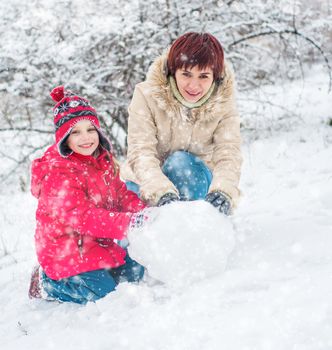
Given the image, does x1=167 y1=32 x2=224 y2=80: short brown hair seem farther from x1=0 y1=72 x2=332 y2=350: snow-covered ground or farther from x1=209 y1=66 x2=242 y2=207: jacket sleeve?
x1=0 y1=72 x2=332 y2=350: snow-covered ground

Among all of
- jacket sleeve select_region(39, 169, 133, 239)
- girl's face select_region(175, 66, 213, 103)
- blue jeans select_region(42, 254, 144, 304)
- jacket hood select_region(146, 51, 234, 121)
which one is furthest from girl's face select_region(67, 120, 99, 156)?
blue jeans select_region(42, 254, 144, 304)

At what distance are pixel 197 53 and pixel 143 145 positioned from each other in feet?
2.20

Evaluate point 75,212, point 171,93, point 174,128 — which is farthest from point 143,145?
point 75,212

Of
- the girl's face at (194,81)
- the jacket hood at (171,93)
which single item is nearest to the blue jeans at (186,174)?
the jacket hood at (171,93)

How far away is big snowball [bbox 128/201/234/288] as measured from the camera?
209cm

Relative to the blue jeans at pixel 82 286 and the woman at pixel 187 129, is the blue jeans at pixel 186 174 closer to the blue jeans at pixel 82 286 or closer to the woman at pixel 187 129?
the woman at pixel 187 129

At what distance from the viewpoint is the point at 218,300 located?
74.5 inches

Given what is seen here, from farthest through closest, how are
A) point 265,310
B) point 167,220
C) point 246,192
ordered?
point 246,192
point 167,220
point 265,310

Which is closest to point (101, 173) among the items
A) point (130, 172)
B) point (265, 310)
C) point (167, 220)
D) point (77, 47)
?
point (130, 172)

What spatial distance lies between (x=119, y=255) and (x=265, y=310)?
1.15 m

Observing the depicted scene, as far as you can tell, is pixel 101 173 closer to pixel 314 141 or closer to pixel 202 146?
pixel 202 146

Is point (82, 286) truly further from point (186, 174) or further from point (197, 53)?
point (197, 53)

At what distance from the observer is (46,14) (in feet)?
16.8

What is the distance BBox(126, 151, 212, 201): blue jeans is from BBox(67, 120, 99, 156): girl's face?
1.85 ft
